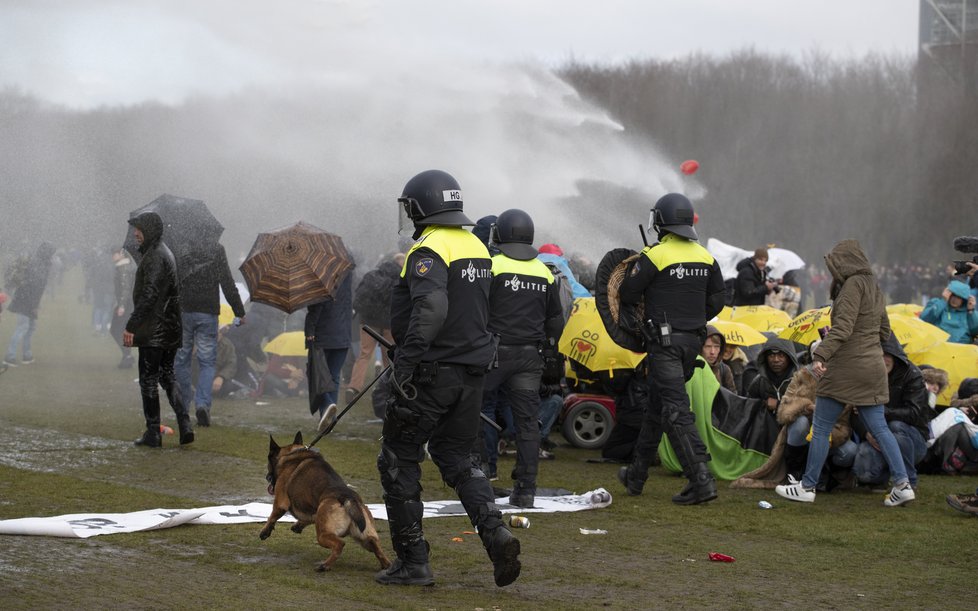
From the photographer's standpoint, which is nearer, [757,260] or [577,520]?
[577,520]

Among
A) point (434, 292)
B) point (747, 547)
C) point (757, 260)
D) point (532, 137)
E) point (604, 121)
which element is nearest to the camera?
point (434, 292)

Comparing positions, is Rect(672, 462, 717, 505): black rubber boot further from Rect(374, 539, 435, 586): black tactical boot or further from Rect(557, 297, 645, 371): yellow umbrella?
Rect(374, 539, 435, 586): black tactical boot

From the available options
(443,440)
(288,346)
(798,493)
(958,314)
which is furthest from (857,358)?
(288,346)

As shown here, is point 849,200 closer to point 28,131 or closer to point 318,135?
point 318,135

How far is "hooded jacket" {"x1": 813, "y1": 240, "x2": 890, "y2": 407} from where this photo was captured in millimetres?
8586

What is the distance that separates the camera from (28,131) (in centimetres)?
1862

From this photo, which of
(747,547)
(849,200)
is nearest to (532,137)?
(747,547)

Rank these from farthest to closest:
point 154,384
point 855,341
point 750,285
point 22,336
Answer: point 22,336 → point 750,285 → point 154,384 → point 855,341

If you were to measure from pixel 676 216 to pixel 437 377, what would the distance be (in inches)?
130

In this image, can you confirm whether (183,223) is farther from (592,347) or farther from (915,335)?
(915,335)

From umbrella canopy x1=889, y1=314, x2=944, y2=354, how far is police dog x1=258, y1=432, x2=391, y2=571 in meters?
6.28

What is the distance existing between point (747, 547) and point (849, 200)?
40.1 m

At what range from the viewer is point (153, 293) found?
1042 centimetres

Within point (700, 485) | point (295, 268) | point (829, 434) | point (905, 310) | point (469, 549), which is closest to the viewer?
point (469, 549)
